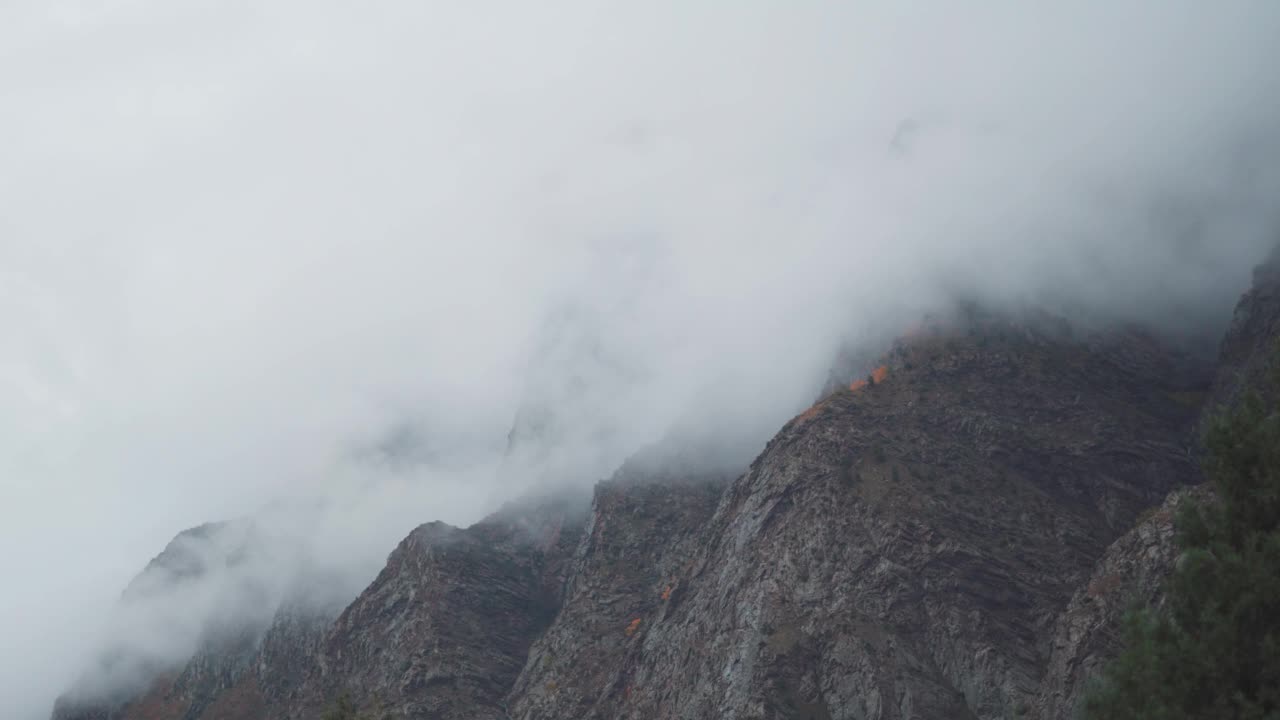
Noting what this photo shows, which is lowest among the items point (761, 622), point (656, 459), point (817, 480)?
point (761, 622)

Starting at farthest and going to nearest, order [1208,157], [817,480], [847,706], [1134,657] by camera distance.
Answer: [1208,157], [817,480], [847,706], [1134,657]

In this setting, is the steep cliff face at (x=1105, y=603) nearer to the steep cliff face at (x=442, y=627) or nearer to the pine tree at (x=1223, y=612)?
the pine tree at (x=1223, y=612)

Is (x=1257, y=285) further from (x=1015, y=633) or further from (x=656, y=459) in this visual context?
(x=656, y=459)

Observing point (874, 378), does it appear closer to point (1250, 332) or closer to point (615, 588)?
point (1250, 332)

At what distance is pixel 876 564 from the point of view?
10888cm

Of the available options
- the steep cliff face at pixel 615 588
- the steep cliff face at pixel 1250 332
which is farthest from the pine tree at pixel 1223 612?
the steep cliff face at pixel 615 588

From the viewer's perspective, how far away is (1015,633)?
326ft

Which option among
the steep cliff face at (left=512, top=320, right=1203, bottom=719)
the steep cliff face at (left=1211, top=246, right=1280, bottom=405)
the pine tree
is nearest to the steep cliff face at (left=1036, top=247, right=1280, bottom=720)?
the steep cliff face at (left=512, top=320, right=1203, bottom=719)

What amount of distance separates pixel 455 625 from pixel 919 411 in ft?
254

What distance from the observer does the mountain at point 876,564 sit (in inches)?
3871

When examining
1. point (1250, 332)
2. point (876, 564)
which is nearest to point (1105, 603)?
point (876, 564)

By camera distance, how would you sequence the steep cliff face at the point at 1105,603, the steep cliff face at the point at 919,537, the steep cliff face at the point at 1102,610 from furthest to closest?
the steep cliff face at the point at 919,537
the steep cliff face at the point at 1102,610
the steep cliff face at the point at 1105,603

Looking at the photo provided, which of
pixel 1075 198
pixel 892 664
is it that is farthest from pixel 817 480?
pixel 1075 198

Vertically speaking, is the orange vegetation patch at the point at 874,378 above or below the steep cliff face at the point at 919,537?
above
